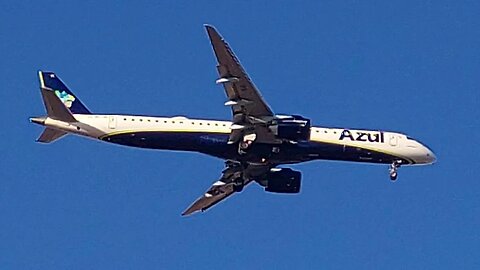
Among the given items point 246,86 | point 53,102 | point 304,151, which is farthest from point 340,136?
point 53,102

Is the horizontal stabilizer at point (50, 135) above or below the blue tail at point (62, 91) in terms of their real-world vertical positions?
below

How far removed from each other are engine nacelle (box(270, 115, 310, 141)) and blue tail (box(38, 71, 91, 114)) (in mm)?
14769

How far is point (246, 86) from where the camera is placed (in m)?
102

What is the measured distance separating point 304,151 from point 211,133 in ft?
22.4

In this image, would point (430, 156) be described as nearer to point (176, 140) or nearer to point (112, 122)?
point (176, 140)

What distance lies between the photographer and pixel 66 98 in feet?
370

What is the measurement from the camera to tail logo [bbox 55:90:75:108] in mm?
112375

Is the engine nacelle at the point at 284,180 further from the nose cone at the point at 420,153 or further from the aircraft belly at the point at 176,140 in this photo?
the nose cone at the point at 420,153

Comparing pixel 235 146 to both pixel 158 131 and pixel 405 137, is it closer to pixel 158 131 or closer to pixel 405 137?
pixel 158 131

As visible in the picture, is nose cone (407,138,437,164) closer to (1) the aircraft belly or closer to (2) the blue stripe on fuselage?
(2) the blue stripe on fuselage

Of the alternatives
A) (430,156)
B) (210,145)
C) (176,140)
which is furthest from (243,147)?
(430,156)

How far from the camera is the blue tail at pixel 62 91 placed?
112 m

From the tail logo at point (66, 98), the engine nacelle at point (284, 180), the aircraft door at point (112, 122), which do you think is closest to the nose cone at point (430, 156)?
the engine nacelle at point (284, 180)

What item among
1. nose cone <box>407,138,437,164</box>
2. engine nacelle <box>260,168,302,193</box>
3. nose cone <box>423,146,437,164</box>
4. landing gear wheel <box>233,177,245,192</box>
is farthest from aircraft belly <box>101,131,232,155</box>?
nose cone <box>423,146,437,164</box>
